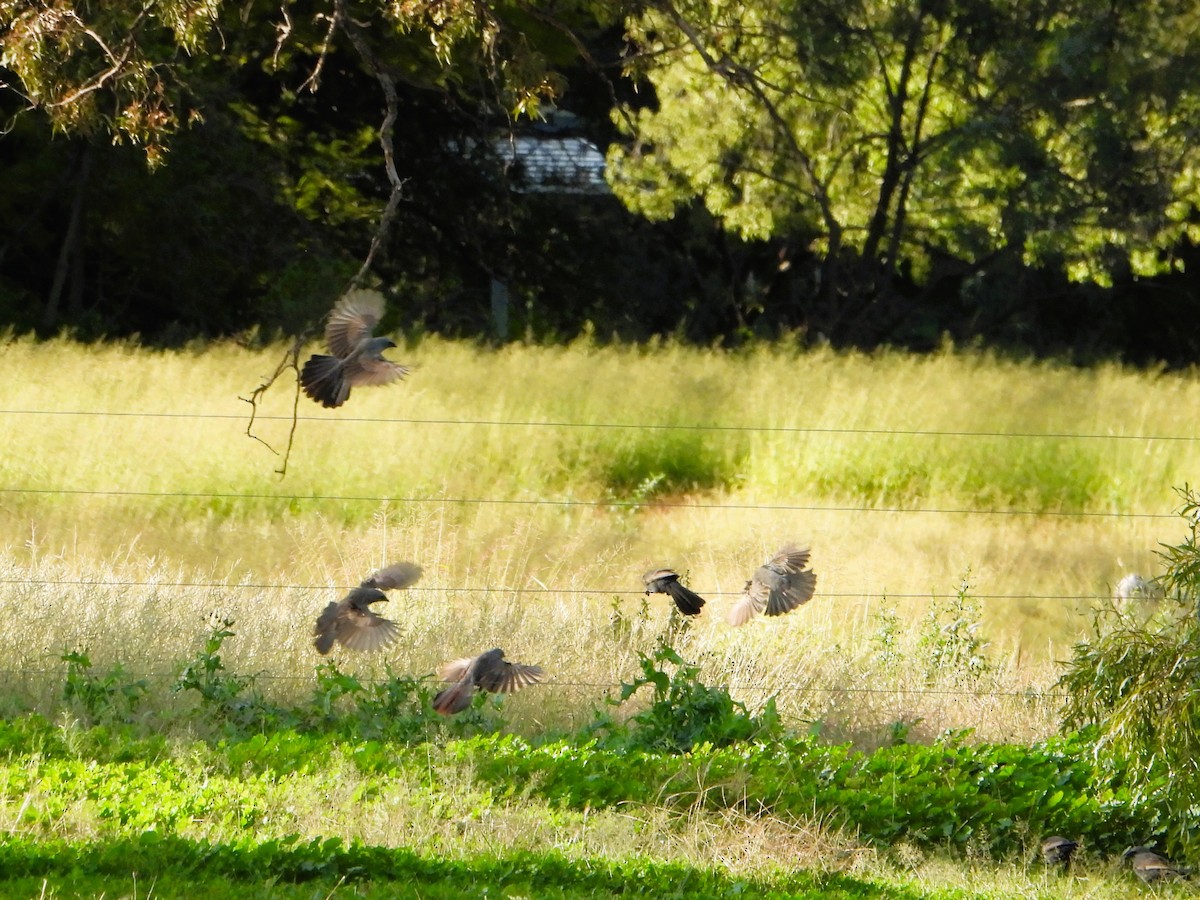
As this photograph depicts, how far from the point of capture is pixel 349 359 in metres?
5.44

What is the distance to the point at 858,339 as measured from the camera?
20312 millimetres

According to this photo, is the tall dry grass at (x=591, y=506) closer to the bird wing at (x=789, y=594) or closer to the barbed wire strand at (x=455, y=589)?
the barbed wire strand at (x=455, y=589)

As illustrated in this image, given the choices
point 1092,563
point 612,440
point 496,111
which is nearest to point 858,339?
point 496,111

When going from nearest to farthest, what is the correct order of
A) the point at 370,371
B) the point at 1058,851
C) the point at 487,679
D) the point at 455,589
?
the point at 1058,851 < the point at 370,371 < the point at 487,679 < the point at 455,589

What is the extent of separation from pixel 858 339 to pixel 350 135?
265 inches

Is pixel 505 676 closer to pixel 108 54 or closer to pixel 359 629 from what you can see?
pixel 359 629

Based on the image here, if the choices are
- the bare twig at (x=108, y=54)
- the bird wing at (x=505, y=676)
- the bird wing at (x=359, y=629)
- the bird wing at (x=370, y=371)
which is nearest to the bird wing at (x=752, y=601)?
the bird wing at (x=505, y=676)

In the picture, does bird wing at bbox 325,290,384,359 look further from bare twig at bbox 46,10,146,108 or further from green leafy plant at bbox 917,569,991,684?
green leafy plant at bbox 917,569,991,684

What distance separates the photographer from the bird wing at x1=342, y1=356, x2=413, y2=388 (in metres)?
5.29

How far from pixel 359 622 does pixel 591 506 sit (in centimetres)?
405

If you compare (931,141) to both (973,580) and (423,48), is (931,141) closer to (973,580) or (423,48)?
(423,48)

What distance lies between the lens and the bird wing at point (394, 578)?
5863mm

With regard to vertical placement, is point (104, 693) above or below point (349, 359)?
below

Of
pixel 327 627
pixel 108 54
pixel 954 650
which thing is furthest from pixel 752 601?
pixel 108 54
